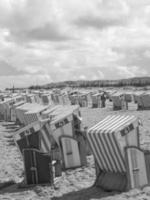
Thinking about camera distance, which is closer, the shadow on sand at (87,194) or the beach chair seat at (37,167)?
the shadow on sand at (87,194)

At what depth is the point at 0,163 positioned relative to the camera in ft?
27.2

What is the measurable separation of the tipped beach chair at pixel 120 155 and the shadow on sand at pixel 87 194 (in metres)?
0.11

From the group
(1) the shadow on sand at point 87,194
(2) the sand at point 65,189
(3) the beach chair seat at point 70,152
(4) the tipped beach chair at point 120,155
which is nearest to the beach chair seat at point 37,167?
(2) the sand at point 65,189

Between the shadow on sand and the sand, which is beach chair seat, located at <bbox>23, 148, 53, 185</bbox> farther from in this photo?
the shadow on sand

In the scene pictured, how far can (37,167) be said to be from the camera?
6094 mm

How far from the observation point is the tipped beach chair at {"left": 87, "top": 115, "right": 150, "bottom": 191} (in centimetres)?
532

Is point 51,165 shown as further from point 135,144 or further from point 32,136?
point 135,144

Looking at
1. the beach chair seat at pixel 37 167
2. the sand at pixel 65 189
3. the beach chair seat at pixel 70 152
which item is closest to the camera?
the sand at pixel 65 189

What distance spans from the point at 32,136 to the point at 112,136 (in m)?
1.54

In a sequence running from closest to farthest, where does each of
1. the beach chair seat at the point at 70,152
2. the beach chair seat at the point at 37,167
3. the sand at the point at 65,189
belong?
the sand at the point at 65,189 < the beach chair seat at the point at 37,167 < the beach chair seat at the point at 70,152

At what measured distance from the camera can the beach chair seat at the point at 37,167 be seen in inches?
237

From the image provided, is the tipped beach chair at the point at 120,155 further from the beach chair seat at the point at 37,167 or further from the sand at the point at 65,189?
the beach chair seat at the point at 37,167

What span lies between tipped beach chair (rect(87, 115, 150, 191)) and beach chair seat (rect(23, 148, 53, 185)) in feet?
2.44

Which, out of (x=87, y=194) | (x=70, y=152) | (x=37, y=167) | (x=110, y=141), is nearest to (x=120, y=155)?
(x=110, y=141)
